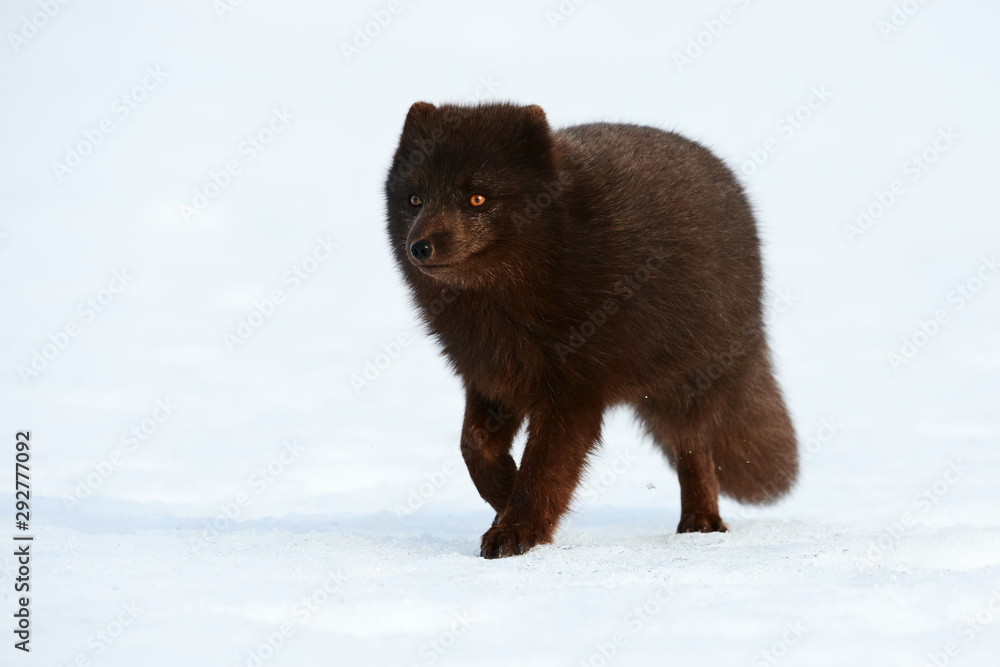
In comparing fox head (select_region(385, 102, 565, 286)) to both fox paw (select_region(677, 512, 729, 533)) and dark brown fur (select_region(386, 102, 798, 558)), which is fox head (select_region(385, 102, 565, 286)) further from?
fox paw (select_region(677, 512, 729, 533))

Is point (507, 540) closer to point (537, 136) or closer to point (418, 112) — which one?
point (537, 136)

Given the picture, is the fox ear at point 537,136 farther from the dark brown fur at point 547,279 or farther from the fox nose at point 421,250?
the fox nose at point 421,250

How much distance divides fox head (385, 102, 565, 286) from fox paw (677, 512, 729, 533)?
97.1 inches

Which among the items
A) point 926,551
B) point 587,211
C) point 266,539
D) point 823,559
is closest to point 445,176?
point 587,211

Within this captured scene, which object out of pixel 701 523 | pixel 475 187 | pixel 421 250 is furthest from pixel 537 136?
pixel 701 523

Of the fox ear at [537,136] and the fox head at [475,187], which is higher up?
the fox ear at [537,136]

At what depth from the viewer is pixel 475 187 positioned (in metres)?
5.59

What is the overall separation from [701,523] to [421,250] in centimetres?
302

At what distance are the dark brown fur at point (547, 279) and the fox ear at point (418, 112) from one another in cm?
1

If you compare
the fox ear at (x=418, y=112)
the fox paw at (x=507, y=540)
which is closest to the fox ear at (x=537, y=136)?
the fox ear at (x=418, y=112)

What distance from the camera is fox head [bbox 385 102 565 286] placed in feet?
18.1

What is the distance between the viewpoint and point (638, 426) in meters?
7.31

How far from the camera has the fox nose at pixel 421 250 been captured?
5.34m

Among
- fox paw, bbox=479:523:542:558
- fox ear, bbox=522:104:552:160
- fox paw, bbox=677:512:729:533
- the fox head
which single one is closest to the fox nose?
the fox head
